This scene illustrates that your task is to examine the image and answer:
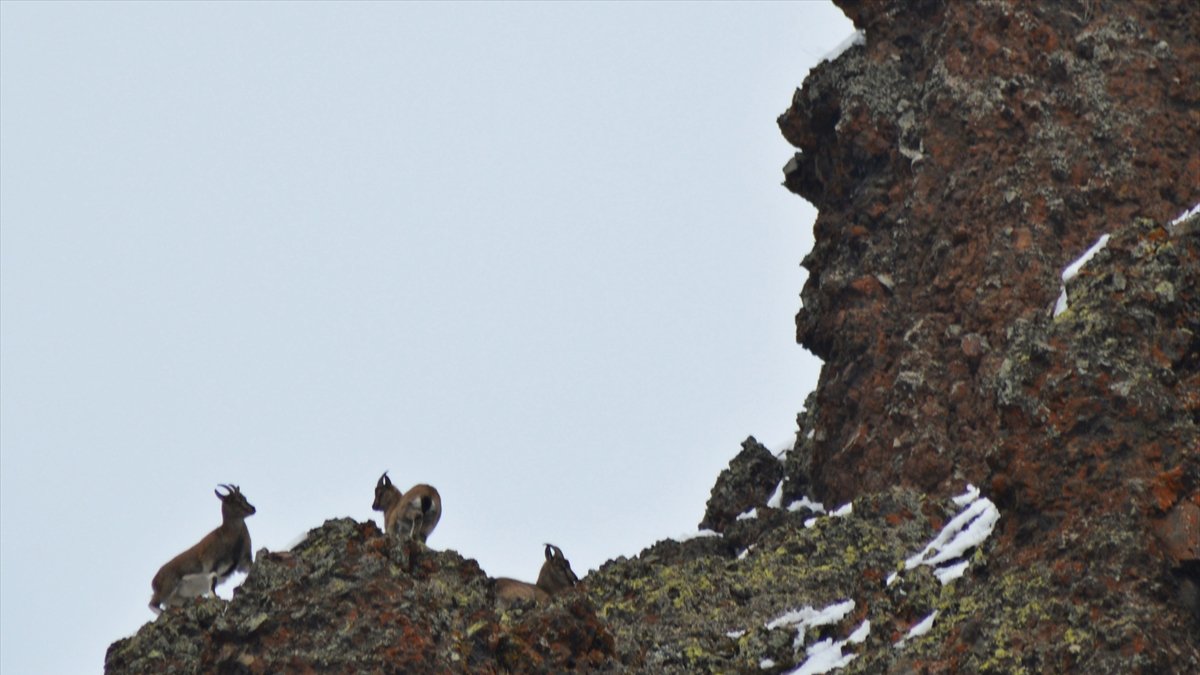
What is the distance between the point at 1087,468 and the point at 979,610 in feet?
4.87

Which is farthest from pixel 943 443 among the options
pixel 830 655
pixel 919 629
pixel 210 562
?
pixel 210 562

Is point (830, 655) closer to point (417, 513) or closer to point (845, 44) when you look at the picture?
point (417, 513)

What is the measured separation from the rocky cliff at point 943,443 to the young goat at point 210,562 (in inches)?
108

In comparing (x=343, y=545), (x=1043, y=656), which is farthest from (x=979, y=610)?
(x=343, y=545)

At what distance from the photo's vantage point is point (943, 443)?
2367cm

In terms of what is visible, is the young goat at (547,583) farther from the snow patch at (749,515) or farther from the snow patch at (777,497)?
the snow patch at (777,497)

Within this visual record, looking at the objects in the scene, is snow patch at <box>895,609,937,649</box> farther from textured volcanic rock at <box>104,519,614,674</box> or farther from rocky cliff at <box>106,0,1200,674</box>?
textured volcanic rock at <box>104,519,614,674</box>

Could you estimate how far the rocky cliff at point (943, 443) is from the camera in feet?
51.5

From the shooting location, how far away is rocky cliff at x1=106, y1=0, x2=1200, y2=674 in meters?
15.7

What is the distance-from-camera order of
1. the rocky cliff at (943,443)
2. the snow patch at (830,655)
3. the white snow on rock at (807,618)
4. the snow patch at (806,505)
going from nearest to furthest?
the rocky cliff at (943,443)
the snow patch at (830,655)
the white snow on rock at (807,618)
the snow patch at (806,505)

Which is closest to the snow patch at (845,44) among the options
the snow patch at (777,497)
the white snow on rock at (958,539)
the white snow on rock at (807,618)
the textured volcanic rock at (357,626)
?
the snow patch at (777,497)

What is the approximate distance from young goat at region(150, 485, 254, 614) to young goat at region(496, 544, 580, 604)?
9.95ft

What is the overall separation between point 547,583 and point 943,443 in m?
6.04

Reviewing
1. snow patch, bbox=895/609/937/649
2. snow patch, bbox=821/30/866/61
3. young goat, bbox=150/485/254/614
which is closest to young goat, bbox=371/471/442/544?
young goat, bbox=150/485/254/614
